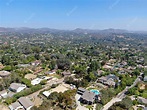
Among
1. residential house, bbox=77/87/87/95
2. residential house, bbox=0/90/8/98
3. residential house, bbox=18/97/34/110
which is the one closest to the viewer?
residential house, bbox=18/97/34/110

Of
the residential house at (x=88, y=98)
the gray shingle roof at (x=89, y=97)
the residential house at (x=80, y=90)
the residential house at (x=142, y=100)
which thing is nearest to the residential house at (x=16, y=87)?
the residential house at (x=80, y=90)

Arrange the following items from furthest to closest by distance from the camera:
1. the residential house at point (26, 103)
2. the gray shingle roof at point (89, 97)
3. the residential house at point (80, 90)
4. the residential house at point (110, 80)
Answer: the residential house at point (110, 80)
the residential house at point (80, 90)
the gray shingle roof at point (89, 97)
the residential house at point (26, 103)

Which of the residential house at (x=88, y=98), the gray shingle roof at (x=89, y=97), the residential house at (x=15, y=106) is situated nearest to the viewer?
the residential house at (x=15, y=106)

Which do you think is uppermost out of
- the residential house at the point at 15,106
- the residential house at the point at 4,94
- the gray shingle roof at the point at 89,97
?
the gray shingle roof at the point at 89,97

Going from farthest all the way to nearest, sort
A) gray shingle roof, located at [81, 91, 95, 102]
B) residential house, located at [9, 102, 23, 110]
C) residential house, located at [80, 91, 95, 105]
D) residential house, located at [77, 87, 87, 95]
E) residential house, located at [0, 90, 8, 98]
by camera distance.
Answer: residential house, located at [77, 87, 87, 95] < residential house, located at [0, 90, 8, 98] < gray shingle roof, located at [81, 91, 95, 102] < residential house, located at [80, 91, 95, 105] < residential house, located at [9, 102, 23, 110]

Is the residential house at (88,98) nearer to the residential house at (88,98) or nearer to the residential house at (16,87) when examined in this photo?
the residential house at (88,98)

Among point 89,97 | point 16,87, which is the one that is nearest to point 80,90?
point 89,97

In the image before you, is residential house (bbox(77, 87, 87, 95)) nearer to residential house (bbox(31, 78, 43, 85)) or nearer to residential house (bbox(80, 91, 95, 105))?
residential house (bbox(80, 91, 95, 105))

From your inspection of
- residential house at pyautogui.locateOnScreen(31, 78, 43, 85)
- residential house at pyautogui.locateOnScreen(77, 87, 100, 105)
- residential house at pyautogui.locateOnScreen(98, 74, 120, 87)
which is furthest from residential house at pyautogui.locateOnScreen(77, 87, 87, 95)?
residential house at pyautogui.locateOnScreen(31, 78, 43, 85)

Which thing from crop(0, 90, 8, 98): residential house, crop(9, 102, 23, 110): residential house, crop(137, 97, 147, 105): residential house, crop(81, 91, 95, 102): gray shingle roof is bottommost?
crop(0, 90, 8, 98): residential house

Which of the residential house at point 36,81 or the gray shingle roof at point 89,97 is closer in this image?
A: the gray shingle roof at point 89,97

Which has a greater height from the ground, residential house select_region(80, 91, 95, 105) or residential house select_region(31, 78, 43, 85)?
residential house select_region(80, 91, 95, 105)
